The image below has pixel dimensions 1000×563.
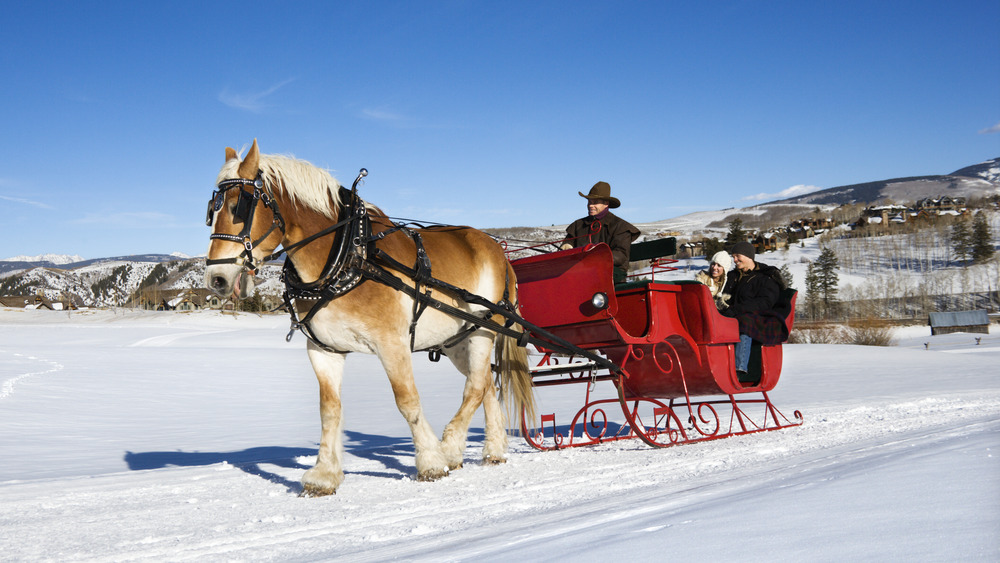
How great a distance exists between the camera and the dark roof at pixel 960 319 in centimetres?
4116

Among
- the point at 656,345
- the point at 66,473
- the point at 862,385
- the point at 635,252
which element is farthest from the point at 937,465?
the point at 862,385

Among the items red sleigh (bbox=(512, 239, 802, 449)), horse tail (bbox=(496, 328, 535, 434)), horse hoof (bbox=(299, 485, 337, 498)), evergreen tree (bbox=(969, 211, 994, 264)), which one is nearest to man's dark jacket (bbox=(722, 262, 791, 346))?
red sleigh (bbox=(512, 239, 802, 449))

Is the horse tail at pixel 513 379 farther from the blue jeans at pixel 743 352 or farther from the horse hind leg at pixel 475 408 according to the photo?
the blue jeans at pixel 743 352

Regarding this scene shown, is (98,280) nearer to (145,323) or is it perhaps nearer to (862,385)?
(145,323)

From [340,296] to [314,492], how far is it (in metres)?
1.30

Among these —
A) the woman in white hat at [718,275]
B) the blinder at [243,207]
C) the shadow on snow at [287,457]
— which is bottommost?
the shadow on snow at [287,457]

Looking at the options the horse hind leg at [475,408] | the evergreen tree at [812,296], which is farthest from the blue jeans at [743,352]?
the evergreen tree at [812,296]

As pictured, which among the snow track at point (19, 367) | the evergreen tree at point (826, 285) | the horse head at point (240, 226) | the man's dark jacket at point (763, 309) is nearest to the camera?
the horse head at point (240, 226)

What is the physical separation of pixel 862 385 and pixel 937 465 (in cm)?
1363

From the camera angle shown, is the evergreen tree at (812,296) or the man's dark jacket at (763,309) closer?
the man's dark jacket at (763,309)

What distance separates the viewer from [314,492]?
15.5 ft

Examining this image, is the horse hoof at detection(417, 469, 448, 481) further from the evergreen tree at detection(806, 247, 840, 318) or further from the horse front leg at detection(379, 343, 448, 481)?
the evergreen tree at detection(806, 247, 840, 318)

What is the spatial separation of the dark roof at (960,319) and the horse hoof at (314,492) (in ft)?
146

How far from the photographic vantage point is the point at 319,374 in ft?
16.6
